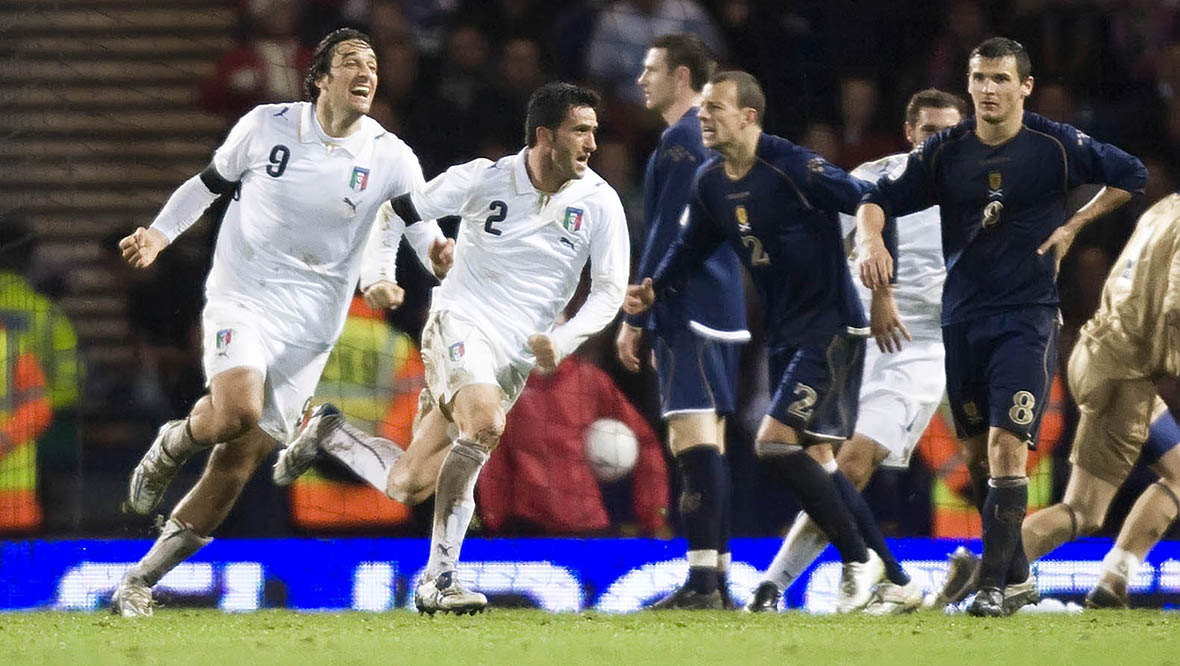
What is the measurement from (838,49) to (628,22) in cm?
90

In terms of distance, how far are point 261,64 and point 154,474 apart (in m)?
2.23

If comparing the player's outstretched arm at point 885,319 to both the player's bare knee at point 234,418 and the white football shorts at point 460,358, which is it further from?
the player's bare knee at point 234,418

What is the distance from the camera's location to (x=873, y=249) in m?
5.96

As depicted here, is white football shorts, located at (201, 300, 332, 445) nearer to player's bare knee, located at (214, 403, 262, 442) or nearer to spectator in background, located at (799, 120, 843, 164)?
player's bare knee, located at (214, 403, 262, 442)

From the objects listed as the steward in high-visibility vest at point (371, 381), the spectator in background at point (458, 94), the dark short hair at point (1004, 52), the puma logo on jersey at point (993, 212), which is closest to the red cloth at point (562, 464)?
the steward in high-visibility vest at point (371, 381)

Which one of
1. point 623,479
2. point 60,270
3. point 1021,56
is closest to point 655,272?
point 623,479

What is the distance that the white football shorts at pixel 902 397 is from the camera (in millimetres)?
7094

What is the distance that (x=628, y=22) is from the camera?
820 cm

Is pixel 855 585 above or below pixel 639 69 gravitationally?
below

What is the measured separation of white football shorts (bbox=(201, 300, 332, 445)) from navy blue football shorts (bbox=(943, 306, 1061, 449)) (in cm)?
221

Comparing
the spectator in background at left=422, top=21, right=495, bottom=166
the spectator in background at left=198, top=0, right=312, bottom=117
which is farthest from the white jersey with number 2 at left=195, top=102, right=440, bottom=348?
the spectator in background at left=198, top=0, right=312, bottom=117

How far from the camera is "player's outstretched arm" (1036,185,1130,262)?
5816 millimetres

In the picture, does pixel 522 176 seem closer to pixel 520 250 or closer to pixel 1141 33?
pixel 520 250

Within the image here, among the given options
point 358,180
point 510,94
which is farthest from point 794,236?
point 510,94
